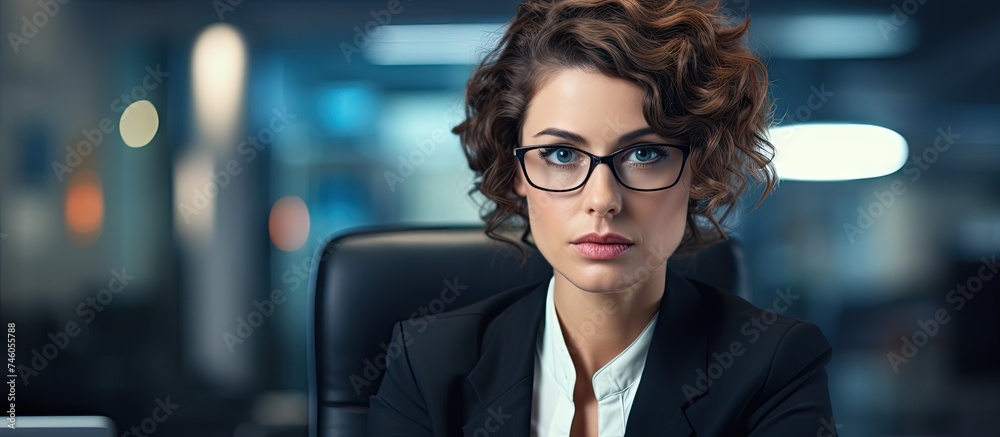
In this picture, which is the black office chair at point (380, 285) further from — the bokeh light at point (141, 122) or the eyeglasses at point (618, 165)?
the bokeh light at point (141, 122)

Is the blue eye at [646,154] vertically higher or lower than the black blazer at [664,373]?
higher

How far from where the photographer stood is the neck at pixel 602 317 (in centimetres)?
114

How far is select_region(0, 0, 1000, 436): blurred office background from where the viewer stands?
2.51m

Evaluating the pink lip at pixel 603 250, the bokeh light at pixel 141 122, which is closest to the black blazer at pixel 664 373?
the pink lip at pixel 603 250

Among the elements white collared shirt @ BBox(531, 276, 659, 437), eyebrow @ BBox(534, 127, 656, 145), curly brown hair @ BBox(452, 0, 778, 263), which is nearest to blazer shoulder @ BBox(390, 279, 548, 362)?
white collared shirt @ BBox(531, 276, 659, 437)

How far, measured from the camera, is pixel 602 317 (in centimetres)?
116

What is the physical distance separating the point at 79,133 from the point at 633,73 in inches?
86.5

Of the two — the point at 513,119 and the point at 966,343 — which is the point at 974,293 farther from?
the point at 513,119

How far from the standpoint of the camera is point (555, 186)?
42.2 inches

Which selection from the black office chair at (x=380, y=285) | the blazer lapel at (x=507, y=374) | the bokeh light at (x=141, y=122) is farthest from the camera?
the bokeh light at (x=141, y=122)

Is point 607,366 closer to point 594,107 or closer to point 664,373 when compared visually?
point 664,373

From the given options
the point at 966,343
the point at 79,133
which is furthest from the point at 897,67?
the point at 79,133

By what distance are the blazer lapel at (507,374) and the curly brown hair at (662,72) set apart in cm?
24

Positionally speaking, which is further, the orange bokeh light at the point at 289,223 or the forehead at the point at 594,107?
the orange bokeh light at the point at 289,223
